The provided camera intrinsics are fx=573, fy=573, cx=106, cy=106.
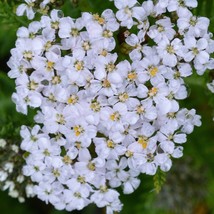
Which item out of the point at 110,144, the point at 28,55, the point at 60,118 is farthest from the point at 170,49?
the point at 28,55

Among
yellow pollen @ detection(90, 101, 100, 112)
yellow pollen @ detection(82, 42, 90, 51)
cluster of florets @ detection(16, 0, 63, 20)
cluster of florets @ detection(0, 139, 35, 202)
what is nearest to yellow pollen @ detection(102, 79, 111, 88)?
yellow pollen @ detection(90, 101, 100, 112)

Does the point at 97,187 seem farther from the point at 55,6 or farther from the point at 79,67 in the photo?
the point at 55,6

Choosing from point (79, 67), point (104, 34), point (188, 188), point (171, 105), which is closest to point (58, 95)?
point (79, 67)

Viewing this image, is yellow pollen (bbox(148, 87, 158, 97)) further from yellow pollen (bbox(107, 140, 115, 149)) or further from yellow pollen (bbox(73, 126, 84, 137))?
yellow pollen (bbox(73, 126, 84, 137))

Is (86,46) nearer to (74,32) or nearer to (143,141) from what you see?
(74,32)

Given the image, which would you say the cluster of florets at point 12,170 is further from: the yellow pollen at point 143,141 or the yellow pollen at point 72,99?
the yellow pollen at point 143,141
